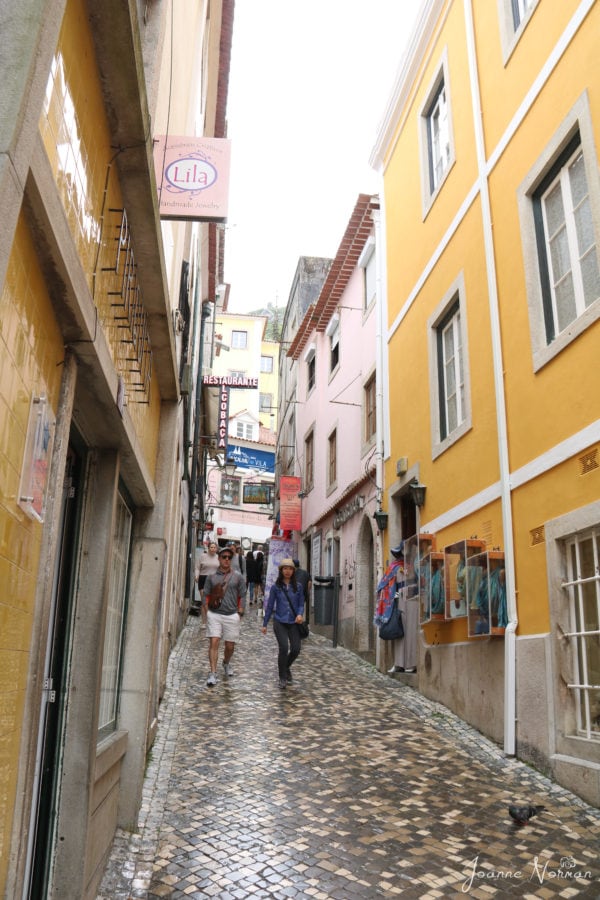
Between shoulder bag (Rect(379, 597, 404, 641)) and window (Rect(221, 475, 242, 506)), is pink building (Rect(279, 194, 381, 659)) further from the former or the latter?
window (Rect(221, 475, 242, 506))

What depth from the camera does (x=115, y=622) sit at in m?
4.82

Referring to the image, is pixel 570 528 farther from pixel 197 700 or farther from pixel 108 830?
pixel 197 700

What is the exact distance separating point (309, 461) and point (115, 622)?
17434mm

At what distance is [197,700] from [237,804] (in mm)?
3353

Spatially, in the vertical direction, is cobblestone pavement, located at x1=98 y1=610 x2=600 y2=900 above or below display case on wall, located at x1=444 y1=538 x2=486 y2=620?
below

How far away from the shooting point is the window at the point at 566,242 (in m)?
6.34

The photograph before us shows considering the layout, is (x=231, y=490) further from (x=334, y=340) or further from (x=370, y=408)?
(x=370, y=408)

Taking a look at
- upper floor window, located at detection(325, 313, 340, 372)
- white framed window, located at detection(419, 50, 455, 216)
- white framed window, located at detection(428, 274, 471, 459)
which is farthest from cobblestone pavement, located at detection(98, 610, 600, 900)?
upper floor window, located at detection(325, 313, 340, 372)

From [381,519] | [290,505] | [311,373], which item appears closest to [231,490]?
[290,505]

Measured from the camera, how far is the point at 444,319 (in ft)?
32.8

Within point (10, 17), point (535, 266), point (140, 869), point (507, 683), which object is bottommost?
point (140, 869)

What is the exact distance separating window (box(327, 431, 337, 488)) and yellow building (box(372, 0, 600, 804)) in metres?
7.10

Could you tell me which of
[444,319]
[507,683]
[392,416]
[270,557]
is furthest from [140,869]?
[270,557]

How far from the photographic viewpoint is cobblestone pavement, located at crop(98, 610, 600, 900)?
3943 millimetres
